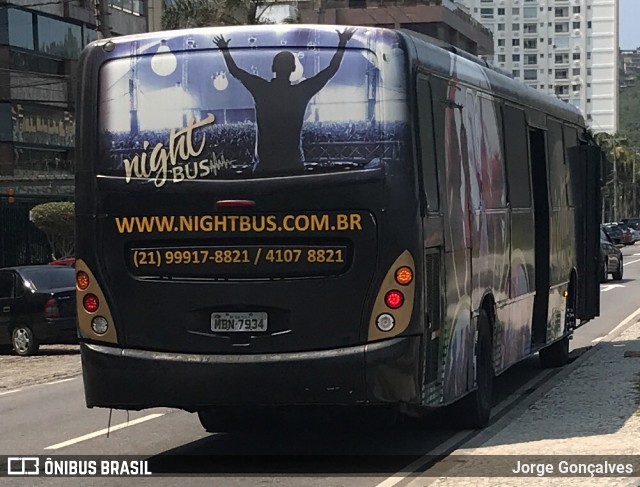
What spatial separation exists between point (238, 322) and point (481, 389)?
3.17 m

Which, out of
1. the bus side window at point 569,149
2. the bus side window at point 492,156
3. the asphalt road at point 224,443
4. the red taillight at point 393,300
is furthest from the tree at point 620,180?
the red taillight at point 393,300

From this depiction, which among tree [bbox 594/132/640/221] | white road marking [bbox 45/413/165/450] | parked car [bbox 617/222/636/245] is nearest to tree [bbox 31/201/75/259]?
white road marking [bbox 45/413/165/450]

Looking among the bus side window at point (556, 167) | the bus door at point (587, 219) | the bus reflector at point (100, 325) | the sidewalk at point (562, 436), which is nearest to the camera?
the sidewalk at point (562, 436)

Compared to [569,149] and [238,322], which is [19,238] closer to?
[569,149]

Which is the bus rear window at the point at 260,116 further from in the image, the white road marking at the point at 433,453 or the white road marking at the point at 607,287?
the white road marking at the point at 607,287

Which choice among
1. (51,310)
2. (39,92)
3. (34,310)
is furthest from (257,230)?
(39,92)

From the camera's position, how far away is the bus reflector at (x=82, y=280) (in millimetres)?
9781

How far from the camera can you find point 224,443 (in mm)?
11562

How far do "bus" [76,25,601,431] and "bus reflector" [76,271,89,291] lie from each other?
1 cm

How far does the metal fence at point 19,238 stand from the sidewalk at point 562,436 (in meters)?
33.1

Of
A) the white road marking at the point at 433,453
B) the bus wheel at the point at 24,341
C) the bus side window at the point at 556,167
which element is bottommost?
the bus wheel at the point at 24,341

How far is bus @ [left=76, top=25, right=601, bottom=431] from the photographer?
370 inches

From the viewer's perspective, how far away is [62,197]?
4903 cm

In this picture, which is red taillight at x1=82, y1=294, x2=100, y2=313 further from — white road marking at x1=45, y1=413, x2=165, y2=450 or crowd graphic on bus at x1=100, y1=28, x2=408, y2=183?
white road marking at x1=45, y1=413, x2=165, y2=450
